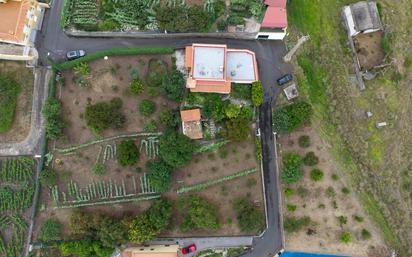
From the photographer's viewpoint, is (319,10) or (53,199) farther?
(319,10)

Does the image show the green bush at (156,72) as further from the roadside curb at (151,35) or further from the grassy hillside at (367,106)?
the grassy hillside at (367,106)

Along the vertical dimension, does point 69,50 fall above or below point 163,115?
above

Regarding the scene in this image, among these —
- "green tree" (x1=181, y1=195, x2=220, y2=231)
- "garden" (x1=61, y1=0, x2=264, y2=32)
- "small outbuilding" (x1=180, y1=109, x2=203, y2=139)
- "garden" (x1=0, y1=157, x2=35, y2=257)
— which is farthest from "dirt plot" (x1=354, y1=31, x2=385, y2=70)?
"garden" (x1=0, y1=157, x2=35, y2=257)

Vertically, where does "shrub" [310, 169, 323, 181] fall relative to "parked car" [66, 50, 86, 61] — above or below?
below

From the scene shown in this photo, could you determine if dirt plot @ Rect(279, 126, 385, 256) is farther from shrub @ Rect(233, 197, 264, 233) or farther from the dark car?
the dark car

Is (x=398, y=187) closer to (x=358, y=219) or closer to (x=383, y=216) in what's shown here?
(x=383, y=216)

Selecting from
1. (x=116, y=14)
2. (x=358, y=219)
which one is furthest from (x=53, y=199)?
(x=358, y=219)
